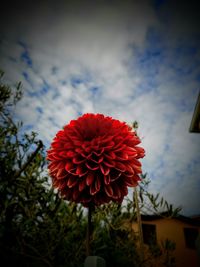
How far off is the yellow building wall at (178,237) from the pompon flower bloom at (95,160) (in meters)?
10.5

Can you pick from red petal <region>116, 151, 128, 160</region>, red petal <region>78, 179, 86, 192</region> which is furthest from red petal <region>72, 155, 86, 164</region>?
red petal <region>116, 151, 128, 160</region>

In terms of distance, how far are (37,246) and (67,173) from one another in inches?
86.0

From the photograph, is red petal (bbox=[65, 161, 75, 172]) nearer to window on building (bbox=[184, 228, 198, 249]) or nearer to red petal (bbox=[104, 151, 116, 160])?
red petal (bbox=[104, 151, 116, 160])

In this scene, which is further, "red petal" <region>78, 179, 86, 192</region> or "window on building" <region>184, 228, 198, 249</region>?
"window on building" <region>184, 228, 198, 249</region>

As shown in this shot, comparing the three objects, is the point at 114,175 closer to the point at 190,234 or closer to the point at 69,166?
the point at 69,166

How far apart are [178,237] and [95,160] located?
38.4ft

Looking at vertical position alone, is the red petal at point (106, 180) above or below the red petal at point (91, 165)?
below

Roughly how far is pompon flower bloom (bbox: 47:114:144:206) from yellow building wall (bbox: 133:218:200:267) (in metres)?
10.5

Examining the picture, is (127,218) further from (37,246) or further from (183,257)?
(183,257)

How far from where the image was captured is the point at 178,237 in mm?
10141

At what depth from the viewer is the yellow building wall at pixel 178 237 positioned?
371 inches

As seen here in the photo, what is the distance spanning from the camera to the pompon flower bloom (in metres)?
0.99

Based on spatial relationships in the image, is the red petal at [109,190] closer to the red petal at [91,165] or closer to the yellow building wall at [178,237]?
the red petal at [91,165]

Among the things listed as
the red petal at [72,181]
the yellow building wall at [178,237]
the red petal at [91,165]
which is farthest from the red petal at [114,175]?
the yellow building wall at [178,237]
